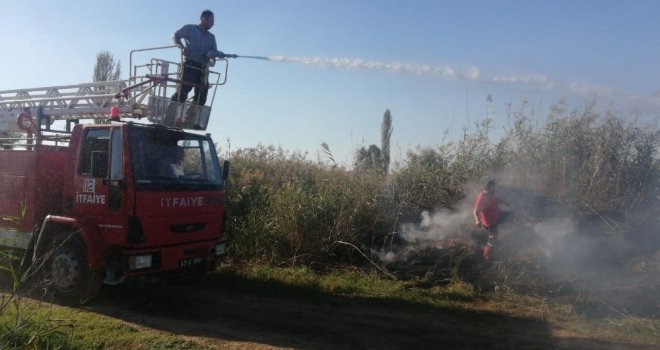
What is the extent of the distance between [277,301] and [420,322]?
232 centimetres

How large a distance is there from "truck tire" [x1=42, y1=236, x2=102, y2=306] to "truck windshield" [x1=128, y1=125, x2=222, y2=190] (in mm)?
1396

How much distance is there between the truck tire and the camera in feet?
23.3

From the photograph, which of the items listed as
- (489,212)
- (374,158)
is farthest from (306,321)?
(374,158)

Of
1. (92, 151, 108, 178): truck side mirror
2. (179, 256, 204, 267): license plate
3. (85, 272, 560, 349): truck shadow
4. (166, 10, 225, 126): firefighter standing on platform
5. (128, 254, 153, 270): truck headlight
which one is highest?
(166, 10, 225, 126): firefighter standing on platform

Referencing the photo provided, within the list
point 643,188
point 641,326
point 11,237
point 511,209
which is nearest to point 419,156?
point 511,209

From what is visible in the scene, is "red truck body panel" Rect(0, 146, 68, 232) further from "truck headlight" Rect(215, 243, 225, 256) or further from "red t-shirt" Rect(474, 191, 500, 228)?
"red t-shirt" Rect(474, 191, 500, 228)

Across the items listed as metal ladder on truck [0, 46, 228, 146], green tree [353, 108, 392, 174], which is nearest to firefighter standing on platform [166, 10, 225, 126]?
metal ladder on truck [0, 46, 228, 146]

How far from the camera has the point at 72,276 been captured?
723 cm

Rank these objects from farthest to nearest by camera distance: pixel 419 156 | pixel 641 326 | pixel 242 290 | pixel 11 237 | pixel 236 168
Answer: pixel 236 168, pixel 419 156, pixel 242 290, pixel 11 237, pixel 641 326

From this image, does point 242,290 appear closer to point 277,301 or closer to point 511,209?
point 277,301

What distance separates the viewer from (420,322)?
6.91 meters

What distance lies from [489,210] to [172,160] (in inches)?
222

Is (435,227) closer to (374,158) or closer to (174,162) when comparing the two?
(374,158)

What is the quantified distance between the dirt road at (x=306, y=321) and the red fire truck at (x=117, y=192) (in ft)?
2.31
